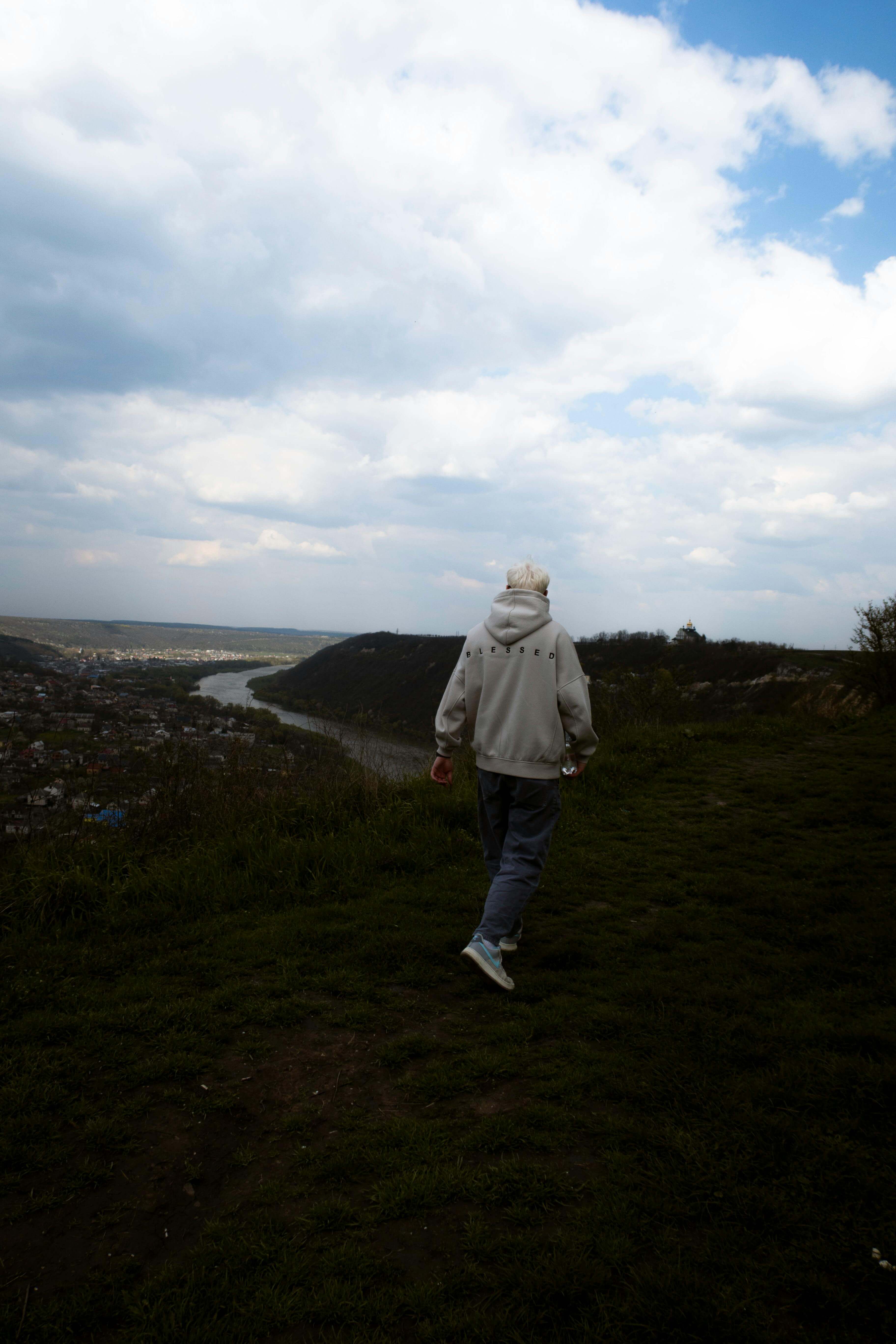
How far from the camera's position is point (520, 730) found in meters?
3.48

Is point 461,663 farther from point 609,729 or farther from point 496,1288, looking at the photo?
point 609,729

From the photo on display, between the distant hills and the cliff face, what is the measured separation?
9.01 m

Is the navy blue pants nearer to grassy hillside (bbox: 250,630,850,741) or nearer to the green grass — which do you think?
the green grass

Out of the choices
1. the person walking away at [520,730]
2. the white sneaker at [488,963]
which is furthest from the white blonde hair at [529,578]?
the white sneaker at [488,963]

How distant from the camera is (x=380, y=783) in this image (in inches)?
256

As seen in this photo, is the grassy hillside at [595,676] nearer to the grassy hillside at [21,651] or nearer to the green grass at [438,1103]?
the green grass at [438,1103]

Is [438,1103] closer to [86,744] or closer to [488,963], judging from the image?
[488,963]

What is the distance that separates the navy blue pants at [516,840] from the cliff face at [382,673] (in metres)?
17.9

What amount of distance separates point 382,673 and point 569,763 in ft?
217

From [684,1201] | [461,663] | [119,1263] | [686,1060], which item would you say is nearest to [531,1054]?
[686,1060]

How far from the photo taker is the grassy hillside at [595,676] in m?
13.6

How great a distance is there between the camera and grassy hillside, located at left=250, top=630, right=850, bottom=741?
13.6 m

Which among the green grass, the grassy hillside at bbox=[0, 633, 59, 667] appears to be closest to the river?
the green grass

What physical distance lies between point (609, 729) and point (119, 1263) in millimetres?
9924
